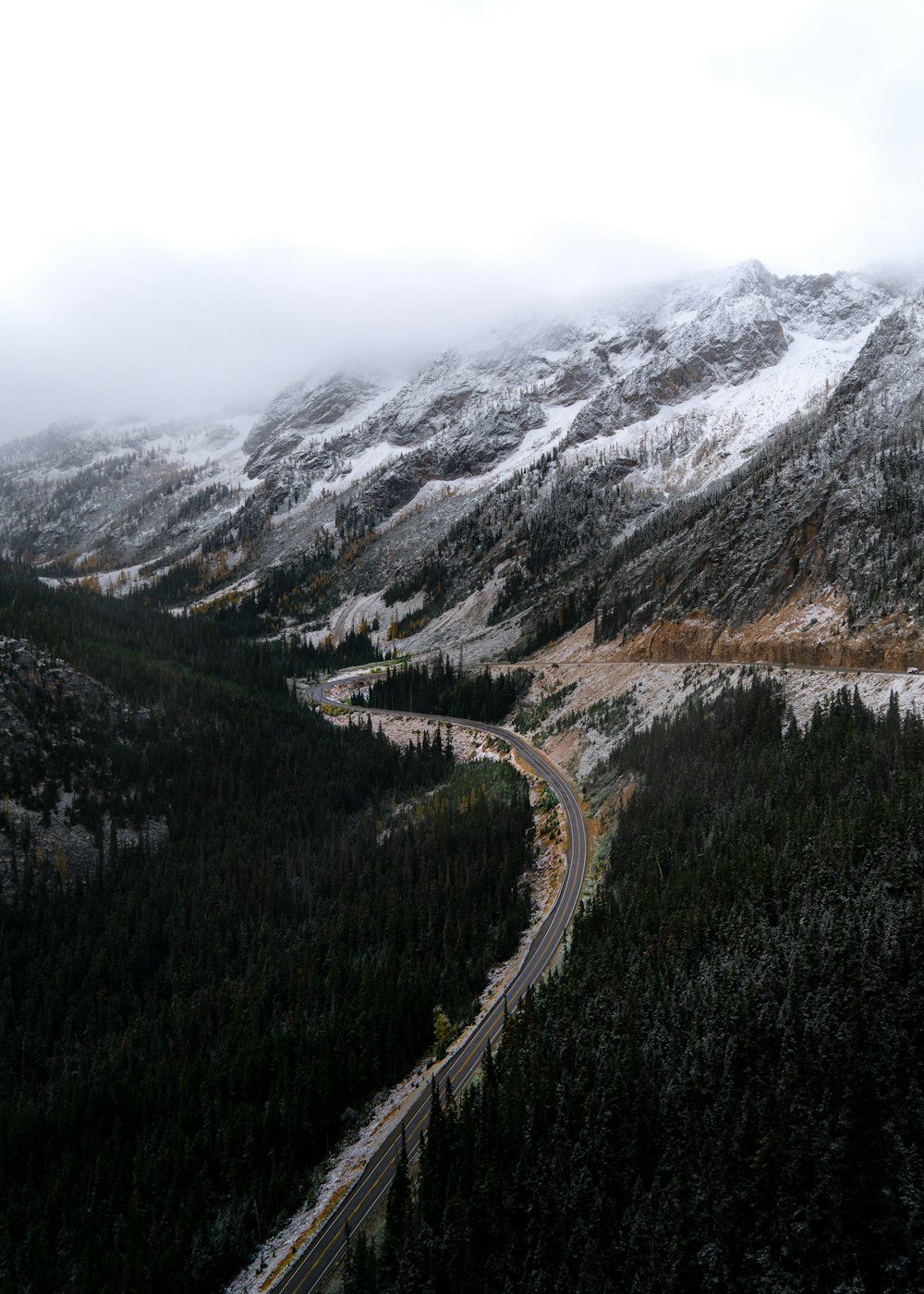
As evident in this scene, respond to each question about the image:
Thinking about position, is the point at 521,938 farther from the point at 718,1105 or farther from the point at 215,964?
the point at 215,964

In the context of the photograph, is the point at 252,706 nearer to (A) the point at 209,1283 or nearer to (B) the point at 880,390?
(A) the point at 209,1283

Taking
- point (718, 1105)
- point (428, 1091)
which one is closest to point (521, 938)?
point (428, 1091)

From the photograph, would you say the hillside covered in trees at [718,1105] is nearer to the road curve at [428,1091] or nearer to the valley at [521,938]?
the valley at [521,938]

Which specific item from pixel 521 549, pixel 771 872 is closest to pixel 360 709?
pixel 521 549

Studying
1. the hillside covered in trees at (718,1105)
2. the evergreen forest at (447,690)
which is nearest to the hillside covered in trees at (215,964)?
the hillside covered in trees at (718,1105)

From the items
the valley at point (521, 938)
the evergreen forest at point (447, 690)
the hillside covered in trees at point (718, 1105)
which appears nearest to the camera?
the hillside covered in trees at point (718, 1105)

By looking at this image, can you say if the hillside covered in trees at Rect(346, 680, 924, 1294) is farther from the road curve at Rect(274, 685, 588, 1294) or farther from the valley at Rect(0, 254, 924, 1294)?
the road curve at Rect(274, 685, 588, 1294)
